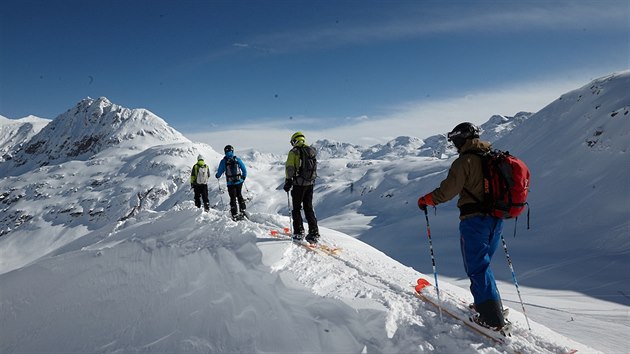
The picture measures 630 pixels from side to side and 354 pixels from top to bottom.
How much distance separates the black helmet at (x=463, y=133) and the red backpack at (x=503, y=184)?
28cm

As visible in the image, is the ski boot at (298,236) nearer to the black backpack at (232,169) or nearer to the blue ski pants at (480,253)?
the blue ski pants at (480,253)

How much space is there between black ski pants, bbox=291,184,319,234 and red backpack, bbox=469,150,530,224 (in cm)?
465

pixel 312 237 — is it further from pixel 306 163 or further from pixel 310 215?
pixel 306 163

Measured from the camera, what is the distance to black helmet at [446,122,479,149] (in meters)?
5.02

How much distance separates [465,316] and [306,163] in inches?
186

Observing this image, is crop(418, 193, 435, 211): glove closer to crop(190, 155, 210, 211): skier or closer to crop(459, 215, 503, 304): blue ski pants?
crop(459, 215, 503, 304): blue ski pants

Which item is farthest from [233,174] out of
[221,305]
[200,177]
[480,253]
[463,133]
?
[480,253]

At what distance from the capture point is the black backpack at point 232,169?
12.6 metres

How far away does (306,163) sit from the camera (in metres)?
8.57

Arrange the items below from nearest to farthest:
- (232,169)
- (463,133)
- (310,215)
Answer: (463,133)
(310,215)
(232,169)

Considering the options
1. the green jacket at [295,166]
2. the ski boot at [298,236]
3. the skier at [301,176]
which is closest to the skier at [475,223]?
the skier at [301,176]

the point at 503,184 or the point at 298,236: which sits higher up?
the point at 503,184

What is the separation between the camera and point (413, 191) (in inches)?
3066

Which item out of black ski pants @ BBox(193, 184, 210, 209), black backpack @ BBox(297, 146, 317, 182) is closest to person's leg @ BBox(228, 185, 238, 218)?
black ski pants @ BBox(193, 184, 210, 209)
